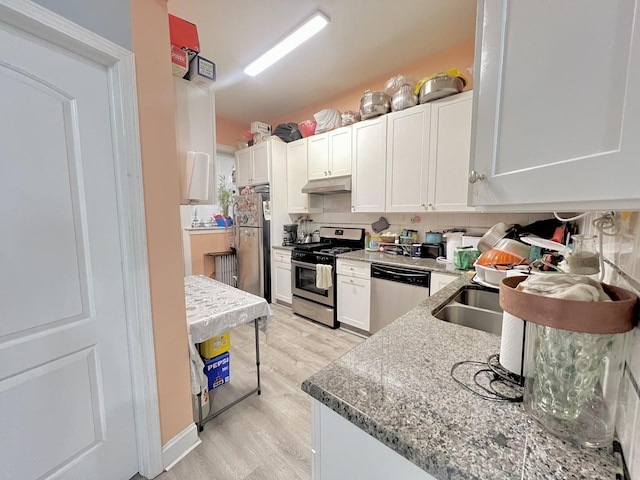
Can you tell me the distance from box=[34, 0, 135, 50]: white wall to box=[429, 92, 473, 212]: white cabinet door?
91.0 inches

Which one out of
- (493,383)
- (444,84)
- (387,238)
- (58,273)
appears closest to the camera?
(493,383)

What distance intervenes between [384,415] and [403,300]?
195 centimetres

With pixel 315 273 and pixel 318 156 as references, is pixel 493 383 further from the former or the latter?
pixel 318 156

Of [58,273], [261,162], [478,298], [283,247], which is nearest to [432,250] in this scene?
[478,298]

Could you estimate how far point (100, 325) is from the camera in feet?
3.79

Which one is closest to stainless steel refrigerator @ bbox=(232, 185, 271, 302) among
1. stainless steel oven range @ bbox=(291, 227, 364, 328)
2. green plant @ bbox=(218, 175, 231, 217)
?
green plant @ bbox=(218, 175, 231, 217)

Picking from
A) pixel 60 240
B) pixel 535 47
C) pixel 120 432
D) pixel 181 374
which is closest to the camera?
pixel 535 47

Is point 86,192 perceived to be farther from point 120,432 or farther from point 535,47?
point 535,47

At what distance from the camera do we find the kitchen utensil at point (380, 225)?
10.5 ft

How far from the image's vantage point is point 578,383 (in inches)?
20.2

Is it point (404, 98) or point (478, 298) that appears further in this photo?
point (404, 98)

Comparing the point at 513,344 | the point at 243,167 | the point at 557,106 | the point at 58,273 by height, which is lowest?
the point at 513,344

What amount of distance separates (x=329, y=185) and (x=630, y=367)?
2.92m

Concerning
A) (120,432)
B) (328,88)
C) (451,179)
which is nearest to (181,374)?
(120,432)
